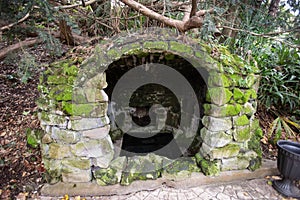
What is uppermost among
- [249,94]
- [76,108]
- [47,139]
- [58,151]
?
[249,94]

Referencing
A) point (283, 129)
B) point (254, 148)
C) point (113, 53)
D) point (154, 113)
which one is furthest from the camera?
point (154, 113)

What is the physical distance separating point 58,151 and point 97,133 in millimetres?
449

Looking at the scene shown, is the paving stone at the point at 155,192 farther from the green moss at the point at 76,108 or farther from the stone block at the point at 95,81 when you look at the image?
the stone block at the point at 95,81

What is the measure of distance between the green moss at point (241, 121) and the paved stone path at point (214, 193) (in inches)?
29.3

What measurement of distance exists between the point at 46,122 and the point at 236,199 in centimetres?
222

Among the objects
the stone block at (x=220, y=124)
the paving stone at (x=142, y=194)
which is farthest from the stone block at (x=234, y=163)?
the paving stone at (x=142, y=194)

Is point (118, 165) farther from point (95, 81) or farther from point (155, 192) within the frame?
point (95, 81)

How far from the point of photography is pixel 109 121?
2.10 m

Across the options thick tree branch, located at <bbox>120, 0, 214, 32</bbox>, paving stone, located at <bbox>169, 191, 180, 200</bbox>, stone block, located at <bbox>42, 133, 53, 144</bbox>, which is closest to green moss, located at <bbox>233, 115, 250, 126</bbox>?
paving stone, located at <bbox>169, 191, 180, 200</bbox>

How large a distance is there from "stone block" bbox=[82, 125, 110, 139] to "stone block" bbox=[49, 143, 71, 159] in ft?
0.80

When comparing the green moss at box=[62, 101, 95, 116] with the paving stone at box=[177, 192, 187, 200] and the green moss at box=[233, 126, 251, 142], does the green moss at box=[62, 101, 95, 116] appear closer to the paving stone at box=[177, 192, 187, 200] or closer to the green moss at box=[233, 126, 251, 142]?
the paving stone at box=[177, 192, 187, 200]

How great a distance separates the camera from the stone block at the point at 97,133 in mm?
2004

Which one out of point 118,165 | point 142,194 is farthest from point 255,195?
point 118,165

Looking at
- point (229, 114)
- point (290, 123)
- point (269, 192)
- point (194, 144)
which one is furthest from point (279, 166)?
point (290, 123)
